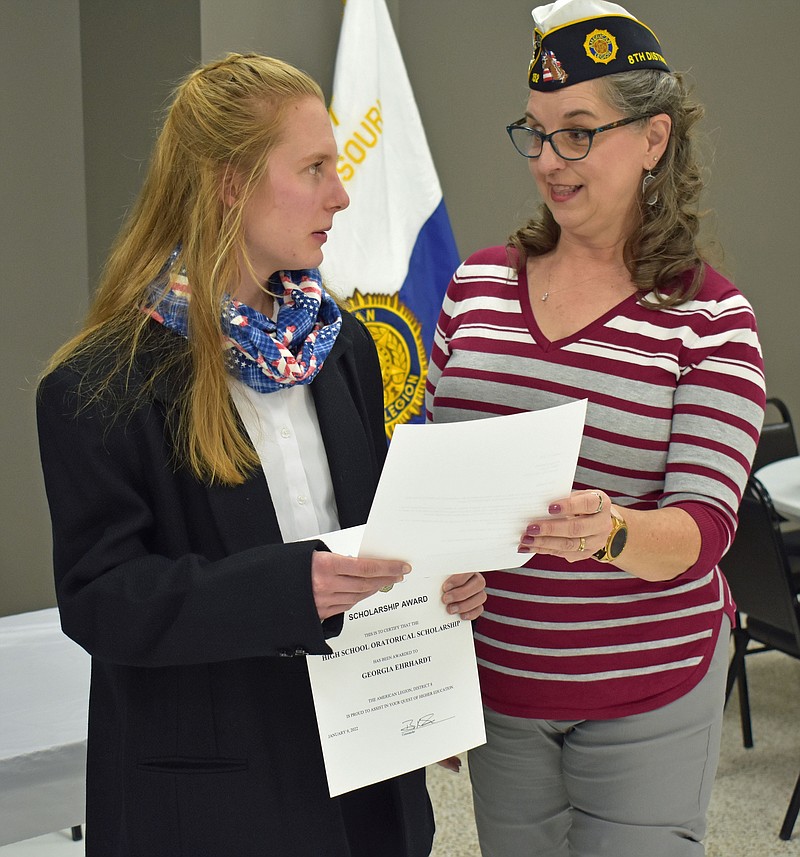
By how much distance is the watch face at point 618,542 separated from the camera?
1.32 m

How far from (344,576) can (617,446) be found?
525 mm

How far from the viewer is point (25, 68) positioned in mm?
2596

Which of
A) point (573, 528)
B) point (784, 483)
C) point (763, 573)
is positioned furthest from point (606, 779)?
point (784, 483)

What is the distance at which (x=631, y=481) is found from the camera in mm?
1486

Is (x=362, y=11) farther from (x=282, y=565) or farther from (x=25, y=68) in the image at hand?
(x=282, y=565)

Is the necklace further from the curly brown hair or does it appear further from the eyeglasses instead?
the eyeglasses

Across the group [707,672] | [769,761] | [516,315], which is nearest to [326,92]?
[516,315]

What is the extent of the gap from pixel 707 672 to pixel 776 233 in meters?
3.86

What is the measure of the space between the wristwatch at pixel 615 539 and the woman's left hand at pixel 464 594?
160 mm

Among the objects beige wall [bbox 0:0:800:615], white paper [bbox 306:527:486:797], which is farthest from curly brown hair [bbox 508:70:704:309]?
beige wall [bbox 0:0:800:615]

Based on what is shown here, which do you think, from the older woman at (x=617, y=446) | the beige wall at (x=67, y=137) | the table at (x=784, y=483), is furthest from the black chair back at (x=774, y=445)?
the older woman at (x=617, y=446)

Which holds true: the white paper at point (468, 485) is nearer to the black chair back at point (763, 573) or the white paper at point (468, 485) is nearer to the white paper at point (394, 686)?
the white paper at point (394, 686)

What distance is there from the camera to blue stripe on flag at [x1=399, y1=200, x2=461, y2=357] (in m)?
3.12

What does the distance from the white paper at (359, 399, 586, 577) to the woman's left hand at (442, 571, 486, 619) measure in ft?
0.33
